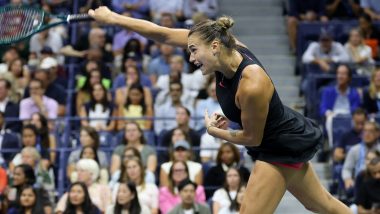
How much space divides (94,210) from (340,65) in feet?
12.9

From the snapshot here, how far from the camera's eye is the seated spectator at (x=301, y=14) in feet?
47.6

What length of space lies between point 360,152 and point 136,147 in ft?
8.05

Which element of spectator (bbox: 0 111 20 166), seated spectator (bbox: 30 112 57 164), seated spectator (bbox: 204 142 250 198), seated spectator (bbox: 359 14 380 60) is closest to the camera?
seated spectator (bbox: 204 142 250 198)

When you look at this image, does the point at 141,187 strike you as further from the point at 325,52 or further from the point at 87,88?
the point at 325,52

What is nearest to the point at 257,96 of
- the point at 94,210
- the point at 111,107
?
the point at 94,210

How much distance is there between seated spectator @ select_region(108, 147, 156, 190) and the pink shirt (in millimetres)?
336

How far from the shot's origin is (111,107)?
12430 millimetres

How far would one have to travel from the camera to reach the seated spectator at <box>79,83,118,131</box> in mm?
12172

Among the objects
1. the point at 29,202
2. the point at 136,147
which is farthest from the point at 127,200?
the point at 136,147

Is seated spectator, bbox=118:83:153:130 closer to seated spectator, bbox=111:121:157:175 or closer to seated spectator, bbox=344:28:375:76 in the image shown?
seated spectator, bbox=111:121:157:175

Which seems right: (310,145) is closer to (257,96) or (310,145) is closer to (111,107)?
(257,96)

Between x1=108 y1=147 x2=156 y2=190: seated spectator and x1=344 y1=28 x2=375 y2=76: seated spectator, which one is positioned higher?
x1=344 y1=28 x2=375 y2=76: seated spectator

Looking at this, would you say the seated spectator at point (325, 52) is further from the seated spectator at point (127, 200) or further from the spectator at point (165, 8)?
the seated spectator at point (127, 200)

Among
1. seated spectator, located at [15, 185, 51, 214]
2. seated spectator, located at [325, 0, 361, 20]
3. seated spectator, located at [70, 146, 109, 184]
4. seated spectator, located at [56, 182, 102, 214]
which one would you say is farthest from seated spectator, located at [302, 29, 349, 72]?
seated spectator, located at [15, 185, 51, 214]
